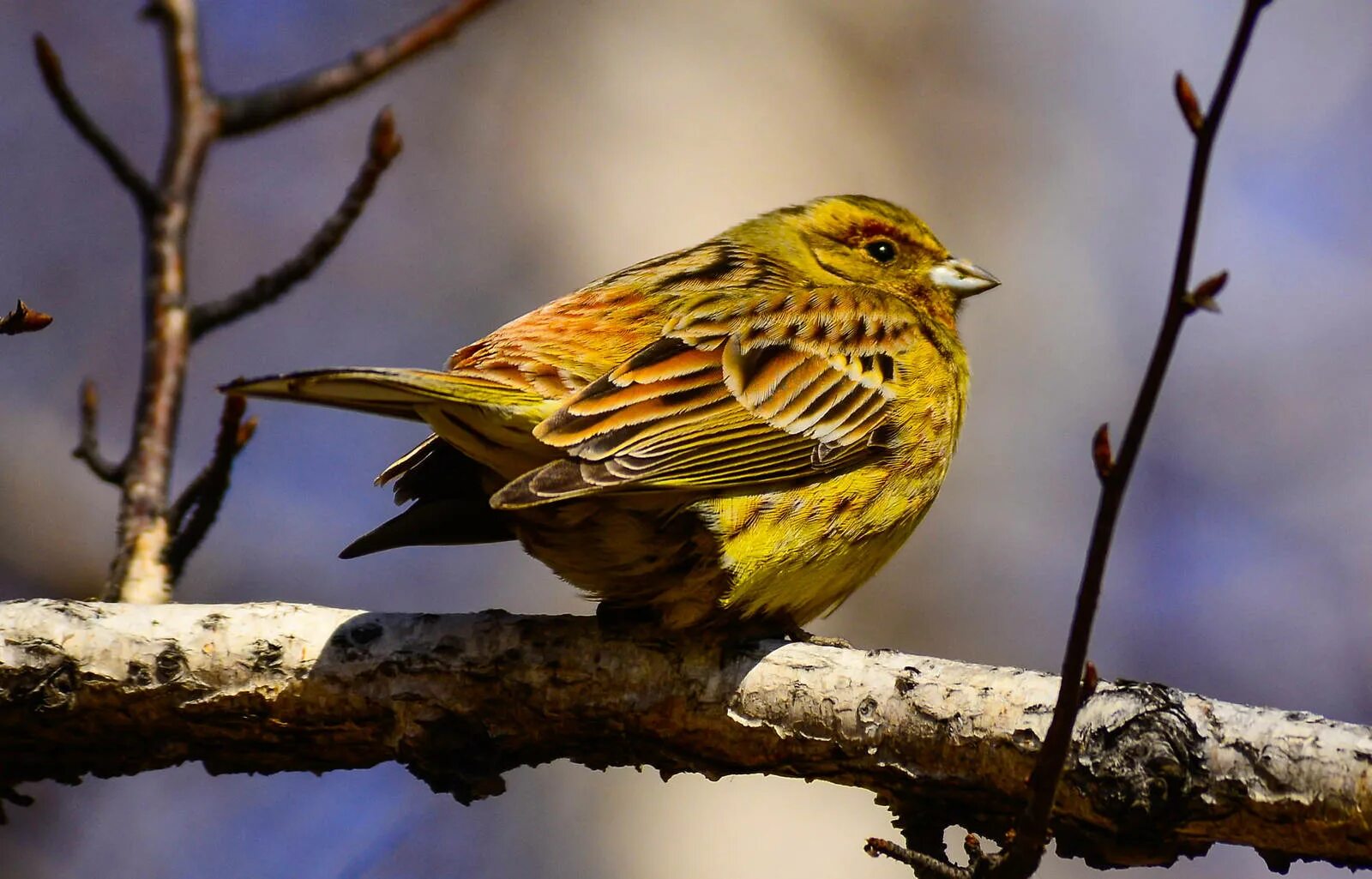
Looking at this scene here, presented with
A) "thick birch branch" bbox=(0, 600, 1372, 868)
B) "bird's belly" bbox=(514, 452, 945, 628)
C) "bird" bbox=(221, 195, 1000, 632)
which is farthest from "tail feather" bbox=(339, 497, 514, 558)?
"thick birch branch" bbox=(0, 600, 1372, 868)

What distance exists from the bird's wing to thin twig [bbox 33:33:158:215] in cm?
100

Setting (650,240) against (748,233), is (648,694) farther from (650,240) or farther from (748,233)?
(650,240)

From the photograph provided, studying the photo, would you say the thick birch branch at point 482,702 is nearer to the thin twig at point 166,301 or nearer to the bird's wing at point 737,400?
the thin twig at point 166,301

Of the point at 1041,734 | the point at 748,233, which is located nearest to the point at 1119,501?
the point at 1041,734

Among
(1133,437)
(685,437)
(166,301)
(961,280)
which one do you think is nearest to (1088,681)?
(1133,437)

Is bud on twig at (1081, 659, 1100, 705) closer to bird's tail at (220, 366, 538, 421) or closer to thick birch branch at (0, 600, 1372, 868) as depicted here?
thick birch branch at (0, 600, 1372, 868)

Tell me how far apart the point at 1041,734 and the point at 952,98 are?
500cm

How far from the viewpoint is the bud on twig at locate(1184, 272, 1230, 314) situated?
1.92 metres

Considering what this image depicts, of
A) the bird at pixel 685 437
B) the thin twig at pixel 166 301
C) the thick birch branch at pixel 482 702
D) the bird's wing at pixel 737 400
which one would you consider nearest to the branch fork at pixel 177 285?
the thin twig at pixel 166 301

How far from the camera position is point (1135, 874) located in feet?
22.3

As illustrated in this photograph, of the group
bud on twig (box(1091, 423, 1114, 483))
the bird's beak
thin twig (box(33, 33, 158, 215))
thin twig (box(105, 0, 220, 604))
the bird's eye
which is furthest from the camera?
the bird's eye

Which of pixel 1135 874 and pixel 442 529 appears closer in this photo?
pixel 442 529

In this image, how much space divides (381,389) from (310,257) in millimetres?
492

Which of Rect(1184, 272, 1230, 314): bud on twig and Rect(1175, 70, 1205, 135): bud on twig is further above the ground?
Rect(1175, 70, 1205, 135): bud on twig
